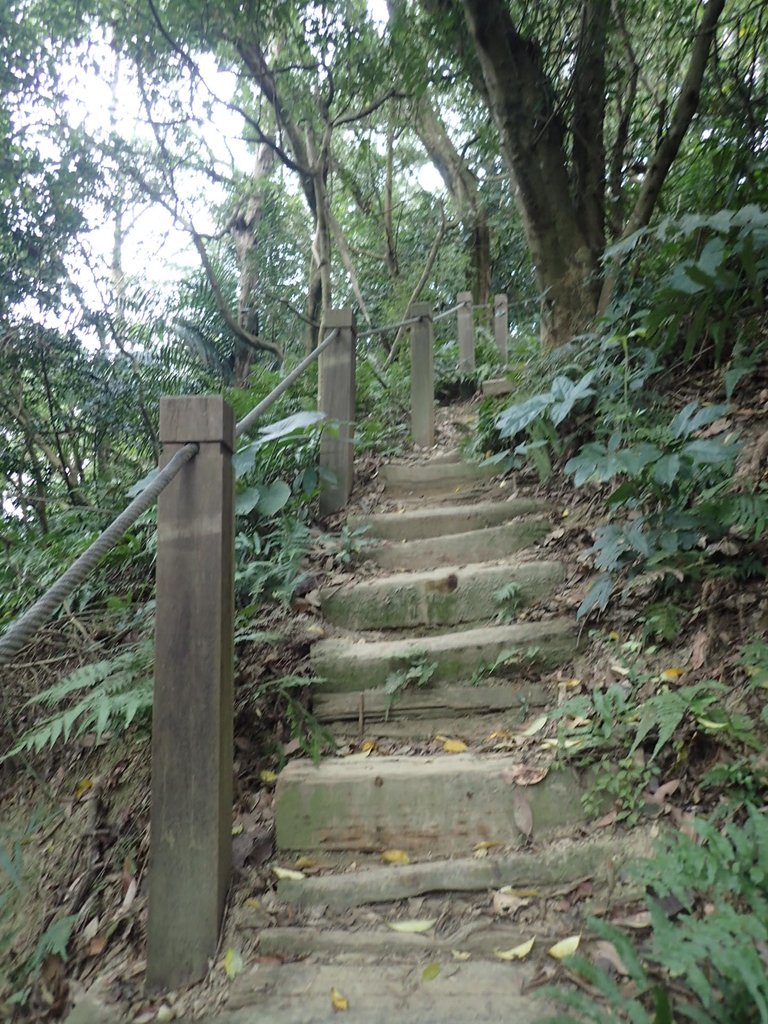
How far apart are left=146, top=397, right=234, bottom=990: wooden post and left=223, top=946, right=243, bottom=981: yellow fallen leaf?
42mm

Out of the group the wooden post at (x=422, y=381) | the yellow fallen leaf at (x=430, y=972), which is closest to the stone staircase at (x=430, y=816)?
the yellow fallen leaf at (x=430, y=972)

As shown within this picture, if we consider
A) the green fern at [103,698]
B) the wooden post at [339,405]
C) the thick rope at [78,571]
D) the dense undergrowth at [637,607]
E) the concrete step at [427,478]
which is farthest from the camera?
the concrete step at [427,478]

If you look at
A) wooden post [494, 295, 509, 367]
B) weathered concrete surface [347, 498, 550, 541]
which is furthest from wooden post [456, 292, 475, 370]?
weathered concrete surface [347, 498, 550, 541]

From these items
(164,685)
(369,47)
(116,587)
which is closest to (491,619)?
(164,685)

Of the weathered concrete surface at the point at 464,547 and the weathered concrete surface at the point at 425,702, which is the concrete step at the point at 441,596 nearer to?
the weathered concrete surface at the point at 464,547

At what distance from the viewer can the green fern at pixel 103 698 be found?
7.07 feet

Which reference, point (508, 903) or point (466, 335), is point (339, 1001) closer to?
point (508, 903)

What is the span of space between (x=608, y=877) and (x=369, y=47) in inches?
256

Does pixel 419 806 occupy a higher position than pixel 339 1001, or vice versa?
pixel 419 806

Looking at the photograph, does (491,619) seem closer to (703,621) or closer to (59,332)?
(703,621)

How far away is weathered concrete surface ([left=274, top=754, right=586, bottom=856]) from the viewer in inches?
78.8

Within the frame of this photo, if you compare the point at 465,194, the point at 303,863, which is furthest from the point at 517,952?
the point at 465,194

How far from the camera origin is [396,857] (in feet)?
6.57

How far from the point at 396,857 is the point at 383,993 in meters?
0.43
